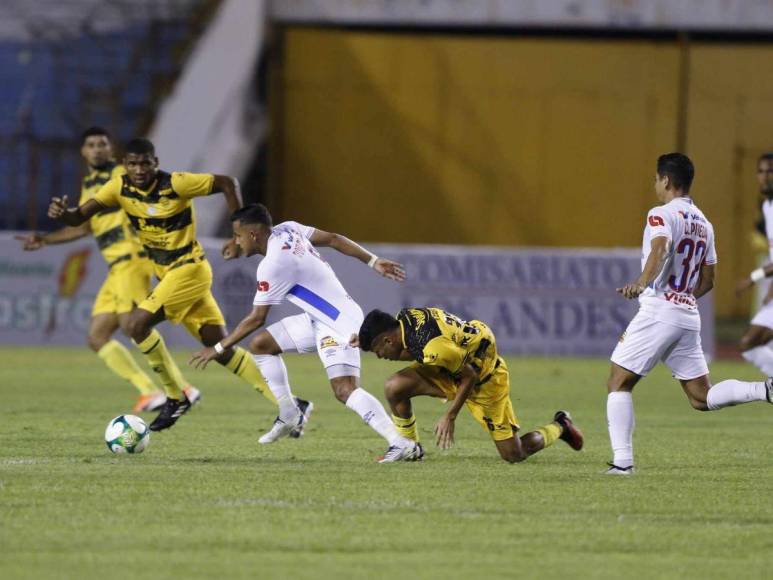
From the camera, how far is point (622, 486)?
8469mm

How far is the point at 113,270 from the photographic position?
1353 centimetres

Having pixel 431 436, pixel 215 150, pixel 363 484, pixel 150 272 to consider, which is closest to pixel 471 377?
pixel 363 484

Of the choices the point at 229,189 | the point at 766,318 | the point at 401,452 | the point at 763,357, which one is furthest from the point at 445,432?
the point at 763,357

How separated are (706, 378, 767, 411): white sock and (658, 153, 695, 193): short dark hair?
1299 millimetres

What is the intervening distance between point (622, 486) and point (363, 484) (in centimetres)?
144

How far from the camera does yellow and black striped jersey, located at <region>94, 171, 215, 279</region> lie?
11328 millimetres

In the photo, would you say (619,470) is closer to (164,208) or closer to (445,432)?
(445,432)

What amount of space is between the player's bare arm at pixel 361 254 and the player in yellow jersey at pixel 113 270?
3122 millimetres

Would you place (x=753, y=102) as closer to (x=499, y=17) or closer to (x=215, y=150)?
(x=499, y=17)

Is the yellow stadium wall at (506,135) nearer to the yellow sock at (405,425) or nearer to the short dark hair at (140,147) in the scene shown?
the short dark hair at (140,147)

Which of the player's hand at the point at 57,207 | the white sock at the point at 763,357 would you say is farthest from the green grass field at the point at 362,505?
the white sock at the point at 763,357

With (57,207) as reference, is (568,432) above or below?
below

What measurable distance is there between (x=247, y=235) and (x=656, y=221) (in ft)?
8.87

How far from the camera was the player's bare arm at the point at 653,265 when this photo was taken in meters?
8.38
